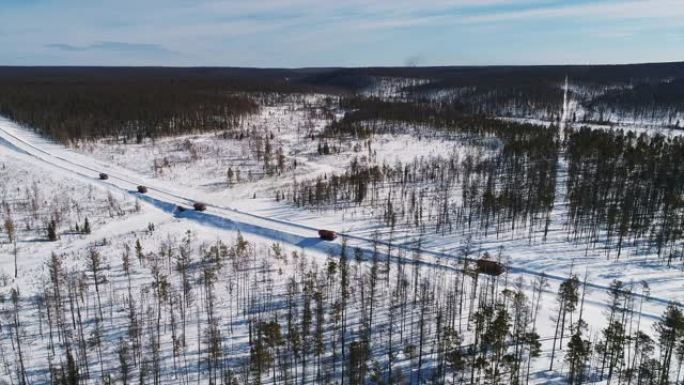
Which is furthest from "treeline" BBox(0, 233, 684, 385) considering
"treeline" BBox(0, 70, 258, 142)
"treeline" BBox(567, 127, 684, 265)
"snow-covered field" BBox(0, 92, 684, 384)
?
"treeline" BBox(0, 70, 258, 142)

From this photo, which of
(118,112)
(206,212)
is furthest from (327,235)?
(118,112)

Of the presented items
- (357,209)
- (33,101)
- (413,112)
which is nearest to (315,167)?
(357,209)

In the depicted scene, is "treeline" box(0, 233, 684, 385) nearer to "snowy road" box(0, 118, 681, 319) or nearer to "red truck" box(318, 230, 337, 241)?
"snowy road" box(0, 118, 681, 319)

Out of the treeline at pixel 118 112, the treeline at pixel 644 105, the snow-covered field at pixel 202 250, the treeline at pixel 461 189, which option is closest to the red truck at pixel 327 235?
the snow-covered field at pixel 202 250

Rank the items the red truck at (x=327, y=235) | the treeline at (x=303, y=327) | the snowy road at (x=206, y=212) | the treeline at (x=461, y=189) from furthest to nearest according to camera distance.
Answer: the treeline at (x=461, y=189) < the red truck at (x=327, y=235) < the snowy road at (x=206, y=212) < the treeline at (x=303, y=327)

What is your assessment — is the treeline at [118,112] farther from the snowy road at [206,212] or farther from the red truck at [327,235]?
the red truck at [327,235]

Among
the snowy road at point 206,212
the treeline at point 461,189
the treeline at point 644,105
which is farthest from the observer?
the treeline at point 644,105
